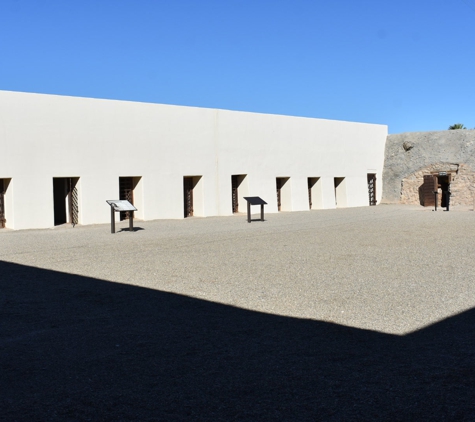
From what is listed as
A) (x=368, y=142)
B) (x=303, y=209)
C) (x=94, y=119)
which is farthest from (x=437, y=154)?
(x=94, y=119)

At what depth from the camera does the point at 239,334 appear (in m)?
5.39

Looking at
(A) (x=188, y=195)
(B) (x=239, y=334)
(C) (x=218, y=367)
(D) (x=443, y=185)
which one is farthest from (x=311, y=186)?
(C) (x=218, y=367)

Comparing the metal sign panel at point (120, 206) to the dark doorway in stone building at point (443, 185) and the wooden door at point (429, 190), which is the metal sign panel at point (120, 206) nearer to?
the wooden door at point (429, 190)

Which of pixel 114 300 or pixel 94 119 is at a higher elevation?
pixel 94 119

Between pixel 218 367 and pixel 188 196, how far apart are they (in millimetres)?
17732

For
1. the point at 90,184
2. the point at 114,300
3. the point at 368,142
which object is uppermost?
the point at 368,142

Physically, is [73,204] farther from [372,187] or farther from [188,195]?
[372,187]

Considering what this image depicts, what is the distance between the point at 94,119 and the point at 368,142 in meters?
14.9

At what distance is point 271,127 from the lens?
934 inches

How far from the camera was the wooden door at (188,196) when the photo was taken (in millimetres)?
21875

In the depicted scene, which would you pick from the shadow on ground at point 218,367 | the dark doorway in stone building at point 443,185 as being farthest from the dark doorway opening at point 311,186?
the shadow on ground at point 218,367

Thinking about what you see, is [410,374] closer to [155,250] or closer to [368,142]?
[155,250]

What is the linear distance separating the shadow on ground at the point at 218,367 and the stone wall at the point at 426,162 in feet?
73.7

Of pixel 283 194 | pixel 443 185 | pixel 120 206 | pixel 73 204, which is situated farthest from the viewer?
pixel 443 185
